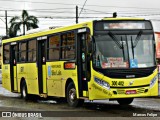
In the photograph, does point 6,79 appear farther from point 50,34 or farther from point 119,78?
point 119,78

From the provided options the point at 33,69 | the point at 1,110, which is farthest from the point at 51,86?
the point at 1,110

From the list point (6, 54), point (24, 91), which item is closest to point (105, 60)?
point (24, 91)

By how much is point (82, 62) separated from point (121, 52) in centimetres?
146

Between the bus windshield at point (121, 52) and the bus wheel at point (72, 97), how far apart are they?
5.99 feet

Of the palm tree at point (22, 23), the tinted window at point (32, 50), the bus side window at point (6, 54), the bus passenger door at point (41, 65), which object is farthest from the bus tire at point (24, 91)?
the palm tree at point (22, 23)

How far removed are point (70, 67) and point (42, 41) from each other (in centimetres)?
304

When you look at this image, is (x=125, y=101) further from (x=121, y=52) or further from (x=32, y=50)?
(x=32, y=50)

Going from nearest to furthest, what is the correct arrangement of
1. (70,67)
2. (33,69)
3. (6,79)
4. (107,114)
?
(107,114) < (70,67) < (33,69) < (6,79)

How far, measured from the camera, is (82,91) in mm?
14297

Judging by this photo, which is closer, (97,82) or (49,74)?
(97,82)

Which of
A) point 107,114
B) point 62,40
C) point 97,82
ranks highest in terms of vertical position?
point 62,40

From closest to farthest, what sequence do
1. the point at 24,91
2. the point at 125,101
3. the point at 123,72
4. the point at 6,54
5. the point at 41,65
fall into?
1. the point at 123,72
2. the point at 125,101
3. the point at 41,65
4. the point at 24,91
5. the point at 6,54

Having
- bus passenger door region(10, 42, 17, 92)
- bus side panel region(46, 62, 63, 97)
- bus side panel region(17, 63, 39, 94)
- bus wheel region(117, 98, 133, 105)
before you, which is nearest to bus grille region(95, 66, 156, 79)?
bus wheel region(117, 98, 133, 105)

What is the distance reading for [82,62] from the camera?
1430 centimetres
